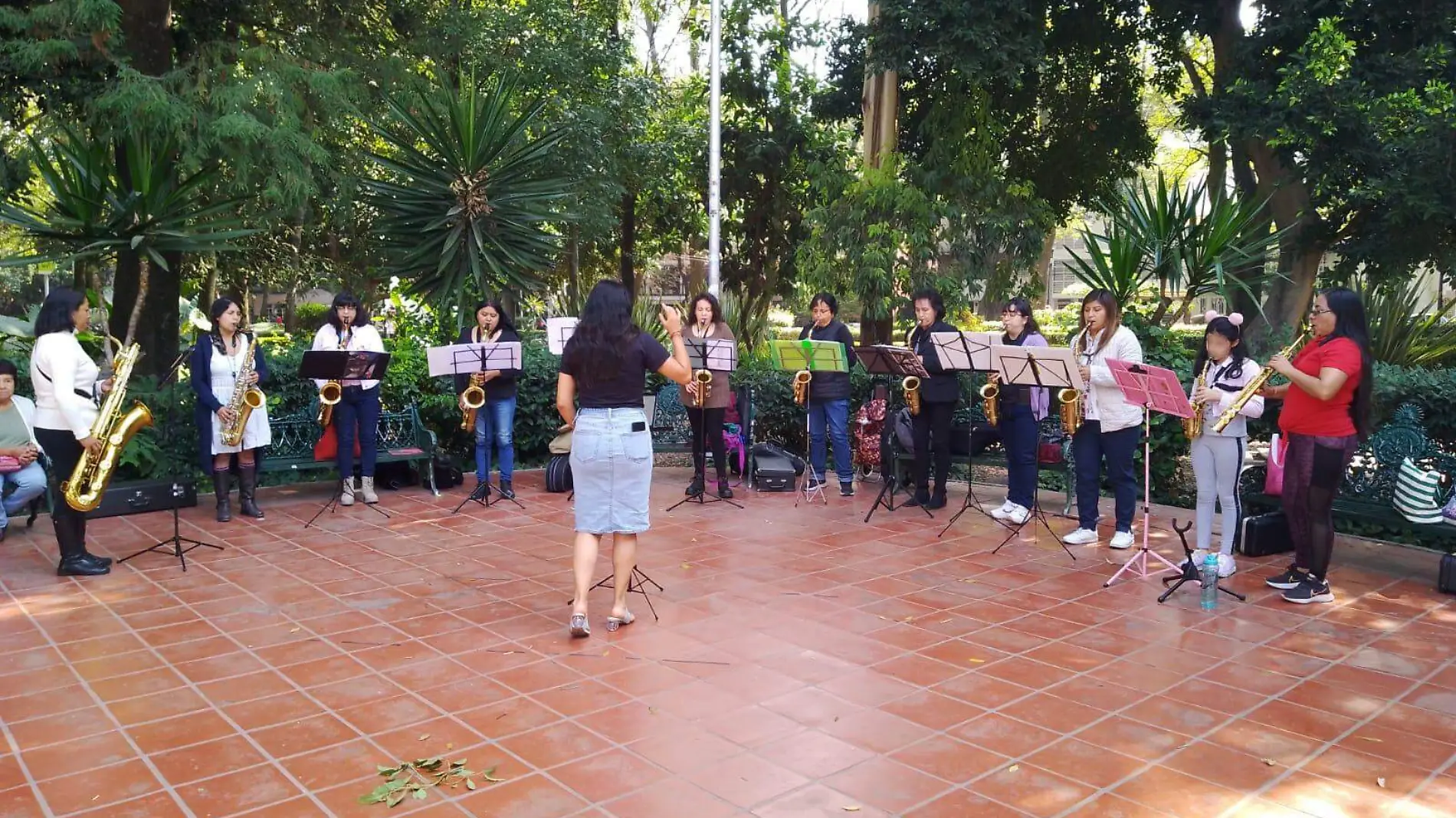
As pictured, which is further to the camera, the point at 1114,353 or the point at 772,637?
the point at 1114,353

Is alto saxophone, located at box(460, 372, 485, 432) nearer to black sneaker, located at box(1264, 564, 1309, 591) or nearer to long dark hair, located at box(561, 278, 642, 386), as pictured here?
long dark hair, located at box(561, 278, 642, 386)

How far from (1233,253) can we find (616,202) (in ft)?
27.4

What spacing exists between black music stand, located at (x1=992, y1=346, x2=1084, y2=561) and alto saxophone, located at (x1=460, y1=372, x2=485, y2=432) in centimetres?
406

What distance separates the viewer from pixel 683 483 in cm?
1002

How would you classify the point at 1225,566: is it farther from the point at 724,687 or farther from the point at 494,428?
the point at 494,428

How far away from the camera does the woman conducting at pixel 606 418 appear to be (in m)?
5.24

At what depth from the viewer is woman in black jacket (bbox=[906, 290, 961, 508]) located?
27.7ft

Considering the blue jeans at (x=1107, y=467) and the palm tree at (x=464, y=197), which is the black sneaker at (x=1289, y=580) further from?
the palm tree at (x=464, y=197)

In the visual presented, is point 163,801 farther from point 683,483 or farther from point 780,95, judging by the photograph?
point 780,95

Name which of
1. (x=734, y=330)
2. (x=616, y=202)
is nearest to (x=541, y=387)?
(x=734, y=330)

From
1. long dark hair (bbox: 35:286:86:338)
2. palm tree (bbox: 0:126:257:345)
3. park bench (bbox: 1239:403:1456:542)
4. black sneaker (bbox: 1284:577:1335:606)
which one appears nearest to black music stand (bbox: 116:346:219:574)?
palm tree (bbox: 0:126:257:345)

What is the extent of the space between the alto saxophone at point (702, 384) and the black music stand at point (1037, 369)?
228 cm

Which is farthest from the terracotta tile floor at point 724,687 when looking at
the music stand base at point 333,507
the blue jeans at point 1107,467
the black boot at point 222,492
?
the music stand base at point 333,507

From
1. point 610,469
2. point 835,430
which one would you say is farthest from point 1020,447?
point 610,469
